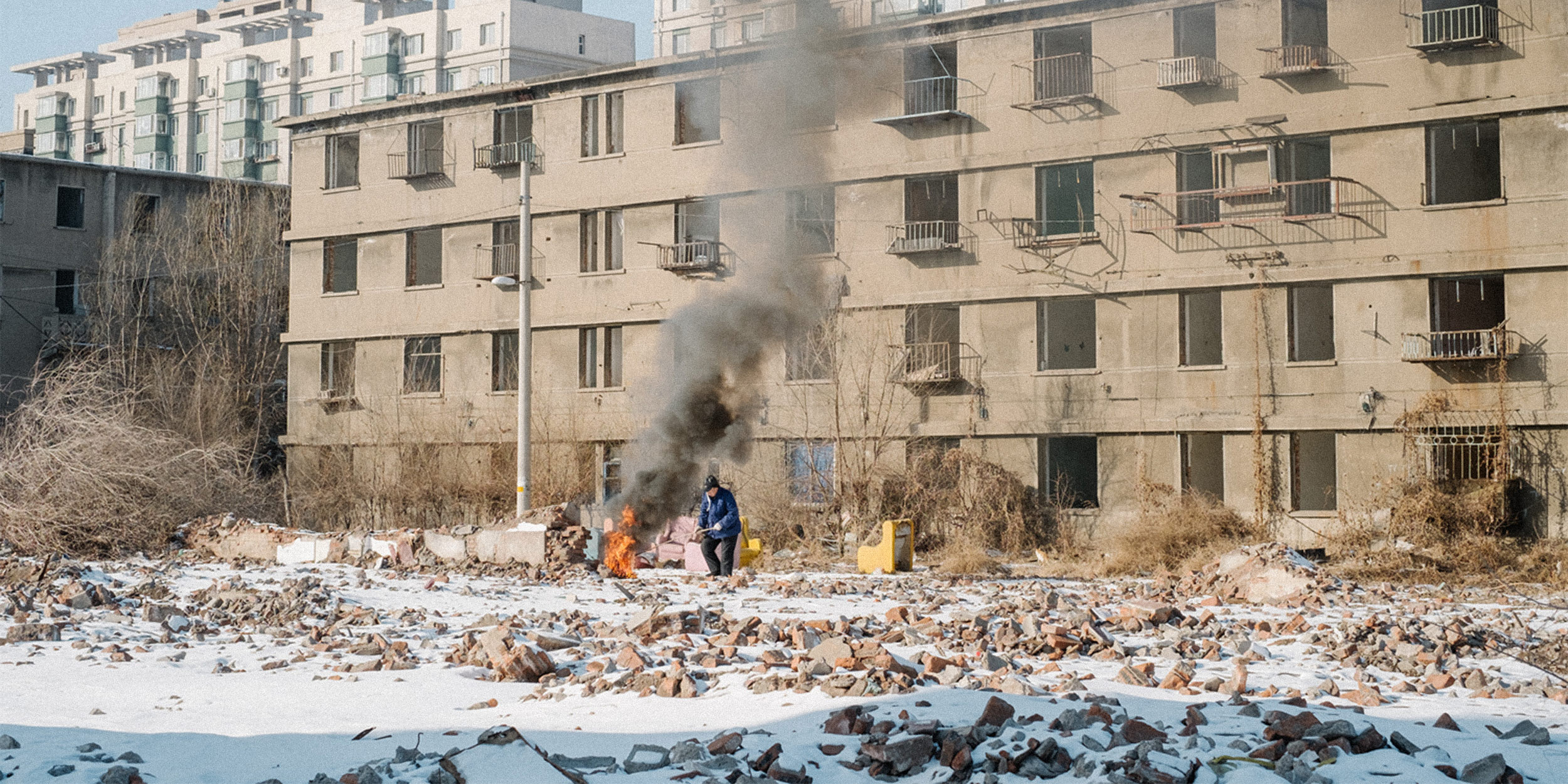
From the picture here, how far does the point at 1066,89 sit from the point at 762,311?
8.82 meters

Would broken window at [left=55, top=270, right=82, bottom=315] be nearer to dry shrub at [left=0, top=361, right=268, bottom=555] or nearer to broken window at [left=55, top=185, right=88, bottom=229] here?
broken window at [left=55, top=185, right=88, bottom=229]

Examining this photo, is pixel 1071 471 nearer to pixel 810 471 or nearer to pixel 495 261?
pixel 810 471

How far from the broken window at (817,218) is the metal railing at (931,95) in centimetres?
272

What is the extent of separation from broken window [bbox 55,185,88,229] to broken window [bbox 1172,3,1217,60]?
119ft

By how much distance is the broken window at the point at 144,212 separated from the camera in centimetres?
4825

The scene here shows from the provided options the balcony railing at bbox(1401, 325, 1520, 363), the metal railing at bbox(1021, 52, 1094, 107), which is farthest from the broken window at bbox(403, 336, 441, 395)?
the balcony railing at bbox(1401, 325, 1520, 363)

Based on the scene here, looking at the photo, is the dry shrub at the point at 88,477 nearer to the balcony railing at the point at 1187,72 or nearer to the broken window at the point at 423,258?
the broken window at the point at 423,258

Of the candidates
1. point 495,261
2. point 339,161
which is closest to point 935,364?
point 495,261

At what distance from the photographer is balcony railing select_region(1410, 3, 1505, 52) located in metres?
26.9

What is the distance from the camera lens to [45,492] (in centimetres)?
2355

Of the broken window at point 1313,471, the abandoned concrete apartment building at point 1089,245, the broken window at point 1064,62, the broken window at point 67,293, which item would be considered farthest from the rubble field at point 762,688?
the broken window at point 67,293

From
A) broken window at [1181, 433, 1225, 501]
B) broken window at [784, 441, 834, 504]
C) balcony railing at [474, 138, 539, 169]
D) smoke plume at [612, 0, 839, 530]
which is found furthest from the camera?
balcony railing at [474, 138, 539, 169]

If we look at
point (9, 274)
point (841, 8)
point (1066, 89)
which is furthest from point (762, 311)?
point (9, 274)

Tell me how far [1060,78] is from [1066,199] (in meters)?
2.65
